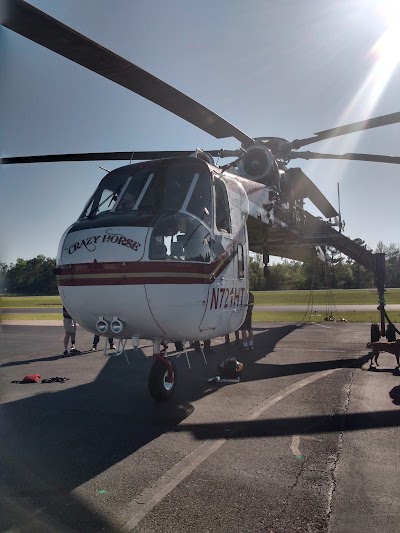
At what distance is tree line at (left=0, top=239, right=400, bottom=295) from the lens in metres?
5.68

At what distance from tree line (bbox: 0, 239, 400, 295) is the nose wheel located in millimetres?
2121

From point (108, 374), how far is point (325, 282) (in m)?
17.0

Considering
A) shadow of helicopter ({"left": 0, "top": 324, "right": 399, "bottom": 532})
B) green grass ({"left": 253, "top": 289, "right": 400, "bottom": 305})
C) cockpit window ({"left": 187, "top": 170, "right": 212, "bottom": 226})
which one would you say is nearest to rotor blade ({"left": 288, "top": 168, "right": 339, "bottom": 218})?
shadow of helicopter ({"left": 0, "top": 324, "right": 399, "bottom": 532})

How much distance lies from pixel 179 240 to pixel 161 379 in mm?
2253

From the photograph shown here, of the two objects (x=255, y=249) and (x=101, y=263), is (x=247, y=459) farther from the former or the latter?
(x=255, y=249)

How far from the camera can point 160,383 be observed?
751cm

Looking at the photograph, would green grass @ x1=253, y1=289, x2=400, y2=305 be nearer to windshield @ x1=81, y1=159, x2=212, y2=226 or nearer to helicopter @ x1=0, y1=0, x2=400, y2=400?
helicopter @ x1=0, y1=0, x2=400, y2=400

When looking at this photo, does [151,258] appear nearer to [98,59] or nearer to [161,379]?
[161,379]

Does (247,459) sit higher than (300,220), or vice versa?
(300,220)

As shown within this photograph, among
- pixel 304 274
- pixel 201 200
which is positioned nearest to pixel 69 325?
pixel 201 200

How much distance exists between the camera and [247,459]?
5043 mm

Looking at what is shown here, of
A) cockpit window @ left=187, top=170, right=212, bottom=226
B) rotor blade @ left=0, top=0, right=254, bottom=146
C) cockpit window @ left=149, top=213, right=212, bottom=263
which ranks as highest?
rotor blade @ left=0, top=0, right=254, bottom=146

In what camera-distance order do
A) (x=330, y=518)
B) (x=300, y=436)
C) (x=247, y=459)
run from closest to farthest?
(x=330, y=518) → (x=247, y=459) → (x=300, y=436)

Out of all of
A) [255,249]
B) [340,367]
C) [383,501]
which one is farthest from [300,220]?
[383,501]
